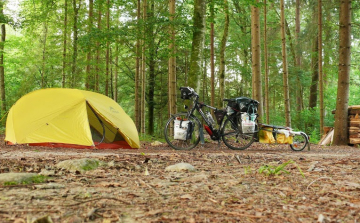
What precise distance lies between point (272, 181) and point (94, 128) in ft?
20.2

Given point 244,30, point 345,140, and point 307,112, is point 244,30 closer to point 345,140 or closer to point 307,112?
point 307,112

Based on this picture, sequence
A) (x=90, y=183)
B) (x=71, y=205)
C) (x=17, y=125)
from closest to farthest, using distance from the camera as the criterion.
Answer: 1. (x=71, y=205)
2. (x=90, y=183)
3. (x=17, y=125)

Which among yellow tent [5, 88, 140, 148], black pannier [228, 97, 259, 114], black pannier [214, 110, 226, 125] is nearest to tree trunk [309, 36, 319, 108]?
black pannier [228, 97, 259, 114]

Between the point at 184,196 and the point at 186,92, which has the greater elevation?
the point at 186,92

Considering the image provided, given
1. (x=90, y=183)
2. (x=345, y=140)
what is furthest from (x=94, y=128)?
(x=345, y=140)

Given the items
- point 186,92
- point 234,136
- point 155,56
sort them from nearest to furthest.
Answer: point 186,92
point 234,136
point 155,56

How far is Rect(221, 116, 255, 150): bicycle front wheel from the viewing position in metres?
7.09

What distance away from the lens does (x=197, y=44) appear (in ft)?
28.0

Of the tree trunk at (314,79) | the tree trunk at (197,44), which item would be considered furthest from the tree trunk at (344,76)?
the tree trunk at (314,79)

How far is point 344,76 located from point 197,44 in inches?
180

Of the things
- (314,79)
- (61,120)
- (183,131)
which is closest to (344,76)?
(183,131)

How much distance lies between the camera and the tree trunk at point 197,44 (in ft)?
27.6

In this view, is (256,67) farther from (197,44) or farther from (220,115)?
(220,115)

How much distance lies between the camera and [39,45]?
18531 mm
